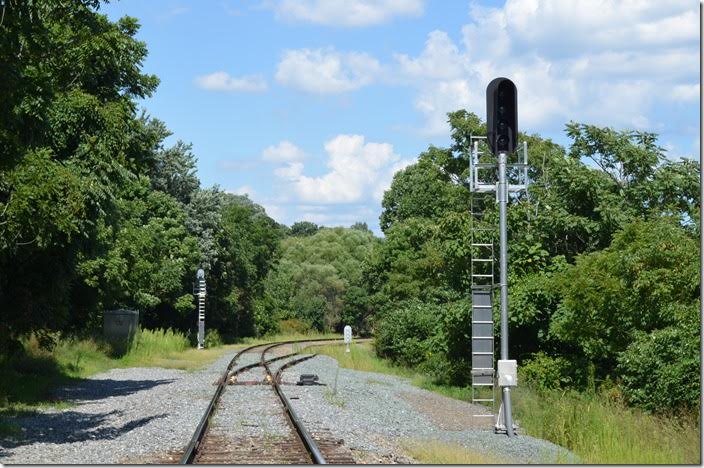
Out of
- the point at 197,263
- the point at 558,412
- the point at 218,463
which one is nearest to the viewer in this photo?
the point at 218,463

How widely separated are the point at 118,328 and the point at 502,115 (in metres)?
28.5

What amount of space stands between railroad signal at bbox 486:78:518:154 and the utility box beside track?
89.9 feet

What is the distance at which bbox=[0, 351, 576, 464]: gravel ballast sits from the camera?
13836mm

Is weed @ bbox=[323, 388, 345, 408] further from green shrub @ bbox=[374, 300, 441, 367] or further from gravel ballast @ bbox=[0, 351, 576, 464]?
green shrub @ bbox=[374, 300, 441, 367]

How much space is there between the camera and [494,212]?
1171 inches

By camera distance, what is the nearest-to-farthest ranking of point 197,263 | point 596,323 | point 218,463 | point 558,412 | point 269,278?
point 218,463, point 558,412, point 596,323, point 197,263, point 269,278

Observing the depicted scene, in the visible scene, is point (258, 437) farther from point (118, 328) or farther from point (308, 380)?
point (118, 328)

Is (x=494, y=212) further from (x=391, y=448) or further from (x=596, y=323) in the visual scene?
(x=391, y=448)

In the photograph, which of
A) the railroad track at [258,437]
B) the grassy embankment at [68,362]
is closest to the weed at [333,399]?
the railroad track at [258,437]

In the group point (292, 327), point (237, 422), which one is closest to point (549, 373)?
point (237, 422)

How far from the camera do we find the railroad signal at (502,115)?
52.3ft

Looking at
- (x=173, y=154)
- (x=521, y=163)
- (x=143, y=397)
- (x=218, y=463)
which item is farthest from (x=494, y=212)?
(x=173, y=154)

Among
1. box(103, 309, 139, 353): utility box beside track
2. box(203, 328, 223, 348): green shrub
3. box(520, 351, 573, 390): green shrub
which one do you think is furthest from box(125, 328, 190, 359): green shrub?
box(520, 351, 573, 390): green shrub

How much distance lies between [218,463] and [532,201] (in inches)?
855
